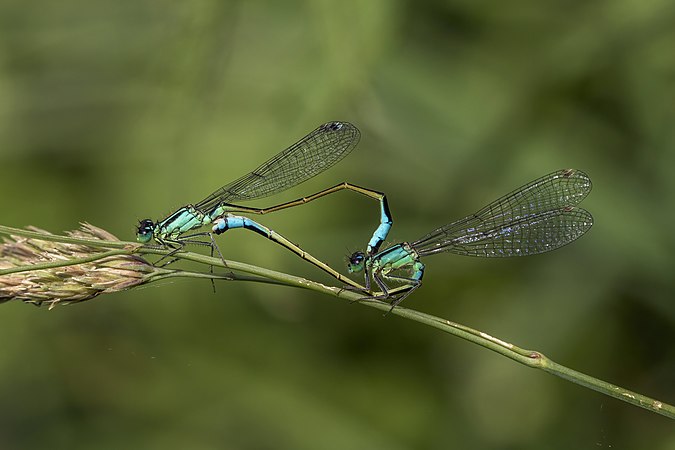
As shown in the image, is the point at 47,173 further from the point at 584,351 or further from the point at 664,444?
the point at 664,444

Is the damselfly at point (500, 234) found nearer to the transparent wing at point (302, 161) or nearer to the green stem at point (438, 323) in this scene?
the transparent wing at point (302, 161)

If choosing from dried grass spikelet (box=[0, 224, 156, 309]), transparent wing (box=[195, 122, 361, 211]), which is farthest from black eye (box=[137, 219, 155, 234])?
dried grass spikelet (box=[0, 224, 156, 309])

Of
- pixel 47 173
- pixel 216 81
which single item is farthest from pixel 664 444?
pixel 47 173

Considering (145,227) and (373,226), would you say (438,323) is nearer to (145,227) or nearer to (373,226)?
(145,227)

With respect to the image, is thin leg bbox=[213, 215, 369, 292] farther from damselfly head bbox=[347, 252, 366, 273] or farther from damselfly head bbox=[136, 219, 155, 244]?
damselfly head bbox=[136, 219, 155, 244]

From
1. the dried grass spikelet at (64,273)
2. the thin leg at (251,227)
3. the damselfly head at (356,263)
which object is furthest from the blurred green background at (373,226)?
the dried grass spikelet at (64,273)
